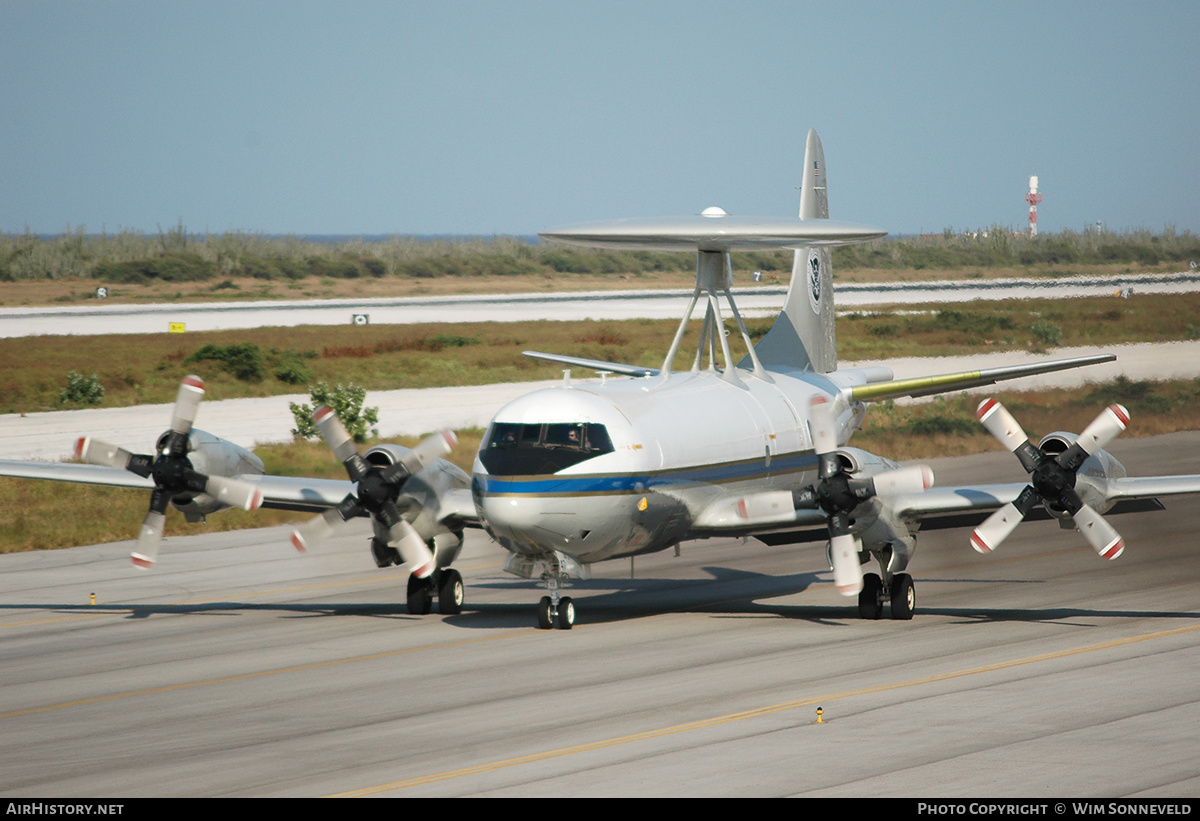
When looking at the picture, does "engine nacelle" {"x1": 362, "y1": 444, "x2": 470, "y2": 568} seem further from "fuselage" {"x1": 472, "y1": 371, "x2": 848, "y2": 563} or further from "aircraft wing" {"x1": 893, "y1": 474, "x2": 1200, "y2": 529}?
"aircraft wing" {"x1": 893, "y1": 474, "x2": 1200, "y2": 529}

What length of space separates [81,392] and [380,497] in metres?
39.0

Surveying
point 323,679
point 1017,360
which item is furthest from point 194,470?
point 1017,360

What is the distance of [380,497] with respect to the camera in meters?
21.5

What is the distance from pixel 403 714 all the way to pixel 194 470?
793cm

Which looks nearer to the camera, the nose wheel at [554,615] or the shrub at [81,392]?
the nose wheel at [554,615]

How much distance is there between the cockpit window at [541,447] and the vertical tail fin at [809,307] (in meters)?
8.82

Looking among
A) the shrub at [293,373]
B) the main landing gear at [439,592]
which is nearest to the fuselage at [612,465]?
the main landing gear at [439,592]

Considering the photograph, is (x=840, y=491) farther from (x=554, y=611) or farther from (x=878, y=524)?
(x=554, y=611)

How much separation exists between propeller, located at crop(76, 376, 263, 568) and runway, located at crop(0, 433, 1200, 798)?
178cm

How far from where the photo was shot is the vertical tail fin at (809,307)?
28391 millimetres

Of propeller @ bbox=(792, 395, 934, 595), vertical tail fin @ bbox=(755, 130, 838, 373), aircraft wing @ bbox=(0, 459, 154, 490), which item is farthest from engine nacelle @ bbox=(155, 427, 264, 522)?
vertical tail fin @ bbox=(755, 130, 838, 373)

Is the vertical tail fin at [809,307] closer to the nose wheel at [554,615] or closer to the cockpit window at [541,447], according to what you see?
the cockpit window at [541,447]

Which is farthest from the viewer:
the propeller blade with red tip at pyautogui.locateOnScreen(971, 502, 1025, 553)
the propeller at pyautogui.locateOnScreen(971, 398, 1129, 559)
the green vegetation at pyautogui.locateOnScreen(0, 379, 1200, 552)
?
the green vegetation at pyautogui.locateOnScreen(0, 379, 1200, 552)

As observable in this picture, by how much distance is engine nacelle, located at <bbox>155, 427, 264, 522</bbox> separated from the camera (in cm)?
2233
